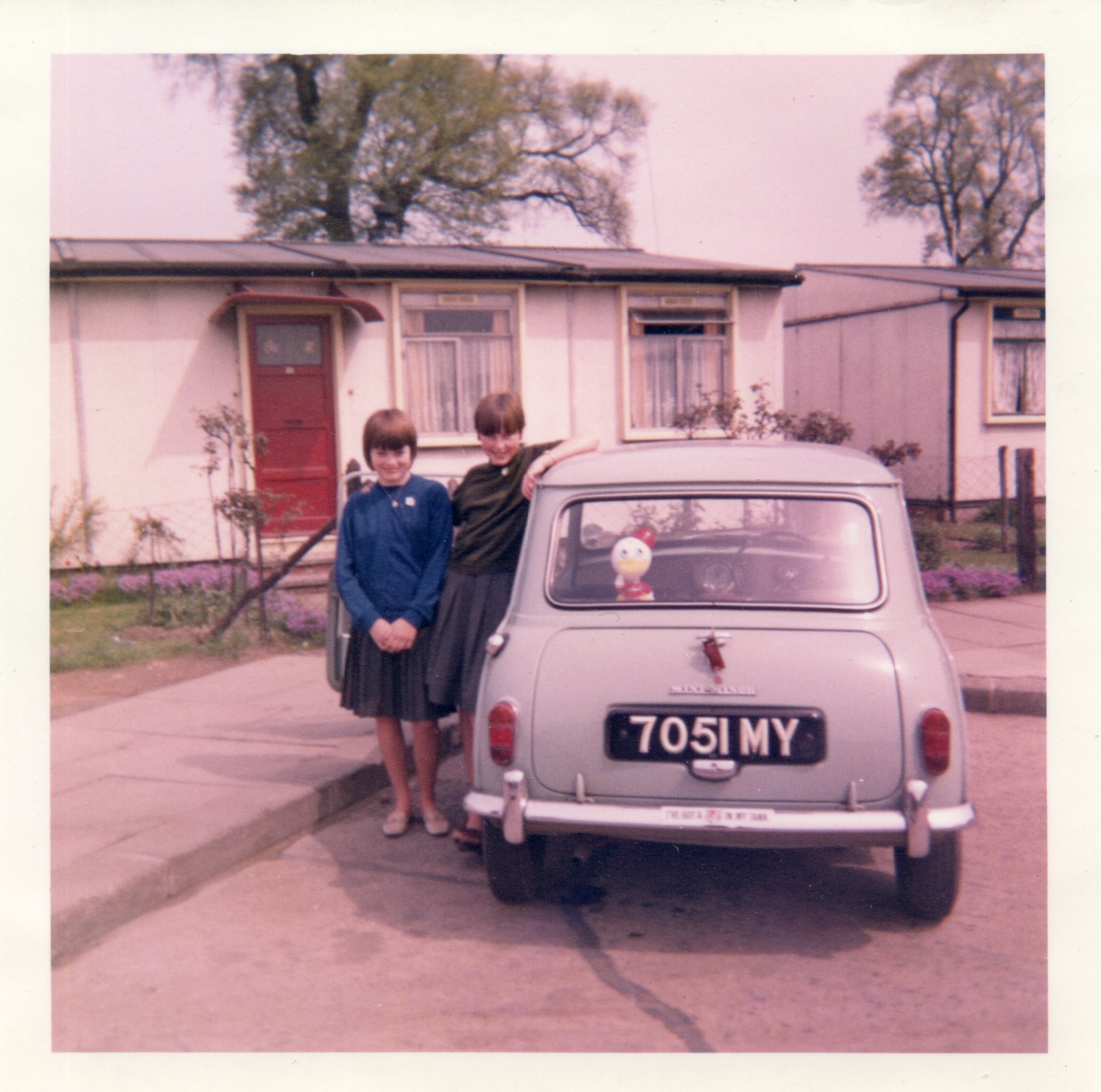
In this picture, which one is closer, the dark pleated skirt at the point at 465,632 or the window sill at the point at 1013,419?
the dark pleated skirt at the point at 465,632

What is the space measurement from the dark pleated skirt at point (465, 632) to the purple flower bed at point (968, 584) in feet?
21.7

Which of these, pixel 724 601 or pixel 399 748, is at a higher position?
pixel 724 601

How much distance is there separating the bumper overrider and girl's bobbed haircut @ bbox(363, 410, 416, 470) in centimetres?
157

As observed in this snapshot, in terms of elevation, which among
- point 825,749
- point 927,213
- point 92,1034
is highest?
point 927,213

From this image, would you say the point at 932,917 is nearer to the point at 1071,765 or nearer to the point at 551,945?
the point at 1071,765

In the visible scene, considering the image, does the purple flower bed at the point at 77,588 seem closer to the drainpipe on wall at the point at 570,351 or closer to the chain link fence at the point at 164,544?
the chain link fence at the point at 164,544

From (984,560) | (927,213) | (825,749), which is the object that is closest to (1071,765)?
(825,749)

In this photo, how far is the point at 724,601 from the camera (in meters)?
3.73

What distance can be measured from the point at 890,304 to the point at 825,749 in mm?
15902

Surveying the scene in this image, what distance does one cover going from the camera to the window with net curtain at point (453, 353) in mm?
13430

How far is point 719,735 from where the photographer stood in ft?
11.3

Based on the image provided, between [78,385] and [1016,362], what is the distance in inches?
538

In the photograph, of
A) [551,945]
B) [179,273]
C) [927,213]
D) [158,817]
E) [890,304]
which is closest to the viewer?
[551,945]

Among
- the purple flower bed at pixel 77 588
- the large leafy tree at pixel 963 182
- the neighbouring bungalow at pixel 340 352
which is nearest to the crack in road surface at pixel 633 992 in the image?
the purple flower bed at pixel 77 588
